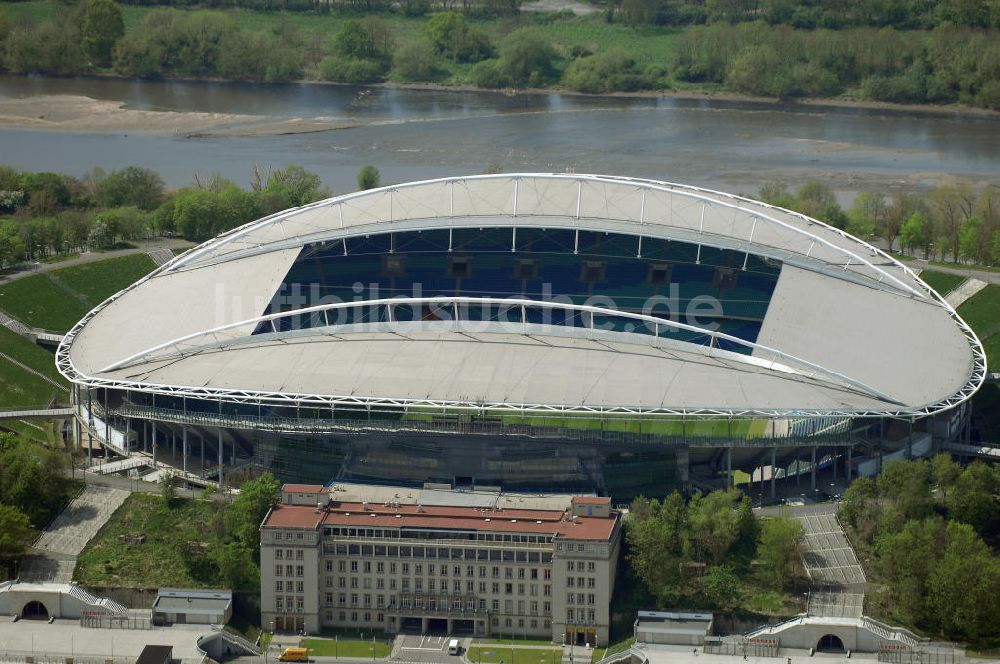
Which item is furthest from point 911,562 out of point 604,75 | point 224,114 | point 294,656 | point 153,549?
point 604,75

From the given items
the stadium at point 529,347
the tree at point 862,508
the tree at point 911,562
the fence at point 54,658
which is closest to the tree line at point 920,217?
the stadium at point 529,347

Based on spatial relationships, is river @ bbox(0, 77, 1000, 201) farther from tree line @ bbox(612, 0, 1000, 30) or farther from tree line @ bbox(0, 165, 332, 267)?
tree line @ bbox(612, 0, 1000, 30)

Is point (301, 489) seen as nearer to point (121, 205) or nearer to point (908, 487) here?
point (908, 487)

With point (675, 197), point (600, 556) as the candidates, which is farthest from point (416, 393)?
point (675, 197)

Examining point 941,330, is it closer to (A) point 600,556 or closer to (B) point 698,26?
(A) point 600,556

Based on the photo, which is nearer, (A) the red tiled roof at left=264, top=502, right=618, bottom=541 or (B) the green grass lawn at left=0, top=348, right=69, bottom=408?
(A) the red tiled roof at left=264, top=502, right=618, bottom=541

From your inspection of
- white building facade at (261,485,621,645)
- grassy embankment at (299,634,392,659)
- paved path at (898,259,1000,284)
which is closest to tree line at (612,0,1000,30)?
paved path at (898,259,1000,284)

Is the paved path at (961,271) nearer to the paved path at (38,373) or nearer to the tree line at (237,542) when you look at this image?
the paved path at (38,373)
